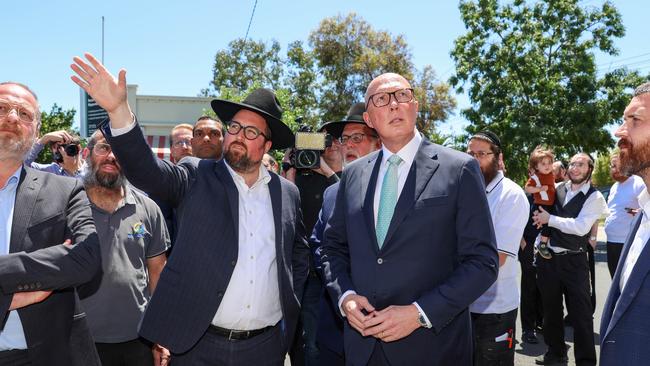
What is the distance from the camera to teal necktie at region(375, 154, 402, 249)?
9.24ft

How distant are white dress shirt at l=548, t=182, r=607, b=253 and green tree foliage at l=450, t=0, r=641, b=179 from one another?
593 inches

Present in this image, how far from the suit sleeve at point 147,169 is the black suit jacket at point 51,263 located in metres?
0.34

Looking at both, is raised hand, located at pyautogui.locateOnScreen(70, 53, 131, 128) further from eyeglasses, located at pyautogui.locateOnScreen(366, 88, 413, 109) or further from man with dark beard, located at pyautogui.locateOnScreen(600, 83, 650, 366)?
man with dark beard, located at pyautogui.locateOnScreen(600, 83, 650, 366)

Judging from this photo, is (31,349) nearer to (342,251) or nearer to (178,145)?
(342,251)

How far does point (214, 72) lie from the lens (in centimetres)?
3834

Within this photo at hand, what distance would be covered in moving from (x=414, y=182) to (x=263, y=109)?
3.82 feet

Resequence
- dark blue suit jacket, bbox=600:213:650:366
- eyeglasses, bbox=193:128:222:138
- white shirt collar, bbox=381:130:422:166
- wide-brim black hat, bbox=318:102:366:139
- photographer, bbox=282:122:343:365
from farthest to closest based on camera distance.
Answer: eyeglasses, bbox=193:128:222:138 < wide-brim black hat, bbox=318:102:366:139 < photographer, bbox=282:122:343:365 < white shirt collar, bbox=381:130:422:166 < dark blue suit jacket, bbox=600:213:650:366

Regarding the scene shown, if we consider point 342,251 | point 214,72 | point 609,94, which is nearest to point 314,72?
point 214,72

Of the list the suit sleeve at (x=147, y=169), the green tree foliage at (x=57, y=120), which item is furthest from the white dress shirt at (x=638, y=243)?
the green tree foliage at (x=57, y=120)

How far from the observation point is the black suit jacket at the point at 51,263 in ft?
7.95

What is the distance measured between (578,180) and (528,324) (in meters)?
2.13

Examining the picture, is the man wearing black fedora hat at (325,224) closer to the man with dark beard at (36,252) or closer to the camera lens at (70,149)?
the man with dark beard at (36,252)

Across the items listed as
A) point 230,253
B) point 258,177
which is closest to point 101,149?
point 258,177

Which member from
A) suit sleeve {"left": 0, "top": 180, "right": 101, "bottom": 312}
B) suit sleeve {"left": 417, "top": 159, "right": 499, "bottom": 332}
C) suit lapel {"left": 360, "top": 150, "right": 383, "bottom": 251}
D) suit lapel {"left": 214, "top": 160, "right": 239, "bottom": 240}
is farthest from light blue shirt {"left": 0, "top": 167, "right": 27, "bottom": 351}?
suit sleeve {"left": 417, "top": 159, "right": 499, "bottom": 332}
